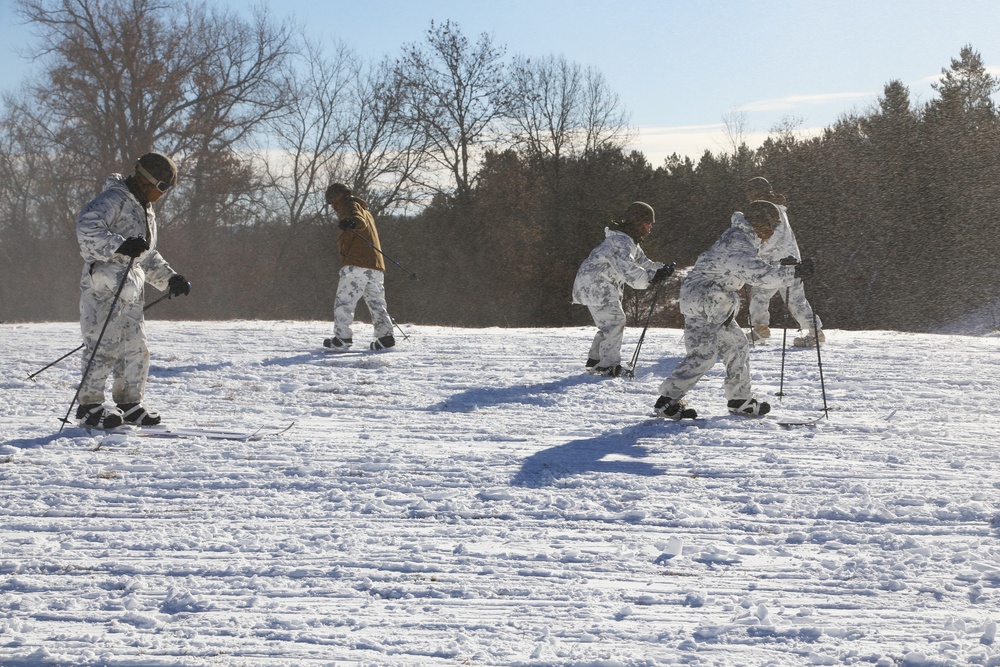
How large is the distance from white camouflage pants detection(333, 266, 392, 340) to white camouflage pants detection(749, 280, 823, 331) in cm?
442

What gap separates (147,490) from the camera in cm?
488

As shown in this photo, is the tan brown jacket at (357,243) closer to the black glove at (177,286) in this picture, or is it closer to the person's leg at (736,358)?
the black glove at (177,286)

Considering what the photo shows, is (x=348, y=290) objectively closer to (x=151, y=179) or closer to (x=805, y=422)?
(x=151, y=179)

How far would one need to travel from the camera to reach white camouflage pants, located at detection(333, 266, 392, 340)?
10.6m

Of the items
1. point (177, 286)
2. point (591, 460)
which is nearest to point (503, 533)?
point (591, 460)

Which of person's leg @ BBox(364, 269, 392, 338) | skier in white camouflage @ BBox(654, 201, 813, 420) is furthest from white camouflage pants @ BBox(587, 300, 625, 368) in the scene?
person's leg @ BBox(364, 269, 392, 338)

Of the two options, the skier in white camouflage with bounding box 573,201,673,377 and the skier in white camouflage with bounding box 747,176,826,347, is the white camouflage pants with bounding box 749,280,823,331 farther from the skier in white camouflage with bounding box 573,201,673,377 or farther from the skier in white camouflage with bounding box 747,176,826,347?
the skier in white camouflage with bounding box 573,201,673,377

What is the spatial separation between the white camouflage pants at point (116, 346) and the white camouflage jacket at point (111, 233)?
0.25 feet

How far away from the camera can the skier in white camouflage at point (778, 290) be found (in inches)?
380

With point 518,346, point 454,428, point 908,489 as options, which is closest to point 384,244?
point 518,346

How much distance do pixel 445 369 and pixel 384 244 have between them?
24.4 meters

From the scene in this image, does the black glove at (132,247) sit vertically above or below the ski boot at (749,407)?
above

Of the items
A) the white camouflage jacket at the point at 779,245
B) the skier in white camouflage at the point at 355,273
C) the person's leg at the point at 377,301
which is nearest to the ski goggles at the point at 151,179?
the skier in white camouflage at the point at 355,273

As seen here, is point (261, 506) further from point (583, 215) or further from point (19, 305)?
point (19, 305)
